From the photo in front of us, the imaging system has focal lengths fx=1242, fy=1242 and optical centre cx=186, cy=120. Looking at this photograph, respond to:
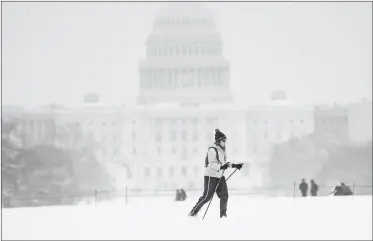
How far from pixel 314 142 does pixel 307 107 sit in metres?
8.44

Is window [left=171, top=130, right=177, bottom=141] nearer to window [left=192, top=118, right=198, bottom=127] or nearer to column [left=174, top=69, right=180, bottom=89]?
window [left=192, top=118, right=198, bottom=127]

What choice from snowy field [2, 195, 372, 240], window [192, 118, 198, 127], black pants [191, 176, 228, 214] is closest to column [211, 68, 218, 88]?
window [192, 118, 198, 127]

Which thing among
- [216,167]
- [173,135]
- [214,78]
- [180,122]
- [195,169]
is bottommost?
[216,167]

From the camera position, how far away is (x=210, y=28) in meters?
124

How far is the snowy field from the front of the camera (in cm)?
1469

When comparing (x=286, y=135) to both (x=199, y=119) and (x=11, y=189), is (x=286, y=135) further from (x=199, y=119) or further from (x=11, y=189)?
(x=11, y=189)

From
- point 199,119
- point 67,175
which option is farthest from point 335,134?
point 67,175

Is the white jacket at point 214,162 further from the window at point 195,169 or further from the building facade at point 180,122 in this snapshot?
the window at point 195,169

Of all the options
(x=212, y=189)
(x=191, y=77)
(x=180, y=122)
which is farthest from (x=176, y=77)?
(x=212, y=189)

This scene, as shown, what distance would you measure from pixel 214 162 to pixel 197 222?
3.72 ft

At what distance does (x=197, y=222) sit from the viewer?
46.8 feet

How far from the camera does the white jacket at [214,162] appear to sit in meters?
13.4

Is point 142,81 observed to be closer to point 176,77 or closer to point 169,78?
point 169,78

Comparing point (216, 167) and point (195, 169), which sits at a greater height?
point (195, 169)
